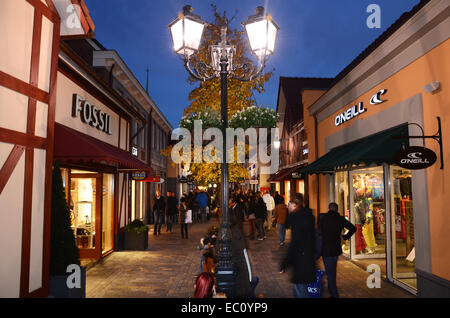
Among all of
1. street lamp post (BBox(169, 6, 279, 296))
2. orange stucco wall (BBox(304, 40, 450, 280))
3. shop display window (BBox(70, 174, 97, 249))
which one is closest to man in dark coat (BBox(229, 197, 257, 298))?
street lamp post (BBox(169, 6, 279, 296))

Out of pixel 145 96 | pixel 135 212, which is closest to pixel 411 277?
pixel 135 212

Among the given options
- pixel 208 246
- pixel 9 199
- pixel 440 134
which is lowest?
pixel 208 246

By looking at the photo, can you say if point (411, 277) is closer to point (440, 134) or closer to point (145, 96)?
point (440, 134)

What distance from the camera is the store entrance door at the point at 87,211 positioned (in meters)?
10.2

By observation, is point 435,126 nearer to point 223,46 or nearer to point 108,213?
point 223,46

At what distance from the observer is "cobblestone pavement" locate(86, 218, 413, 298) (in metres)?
7.07

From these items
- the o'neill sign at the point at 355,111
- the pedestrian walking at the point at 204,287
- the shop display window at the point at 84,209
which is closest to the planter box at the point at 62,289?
the pedestrian walking at the point at 204,287

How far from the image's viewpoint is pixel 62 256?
6.12 meters

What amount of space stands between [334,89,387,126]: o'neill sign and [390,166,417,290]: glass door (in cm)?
174

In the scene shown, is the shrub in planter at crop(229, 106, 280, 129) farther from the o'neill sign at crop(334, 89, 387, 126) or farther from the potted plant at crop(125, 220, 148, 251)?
the potted plant at crop(125, 220, 148, 251)

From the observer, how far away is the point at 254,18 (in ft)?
21.9

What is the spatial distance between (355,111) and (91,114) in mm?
7707

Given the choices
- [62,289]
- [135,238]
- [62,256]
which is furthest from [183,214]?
[62,289]
